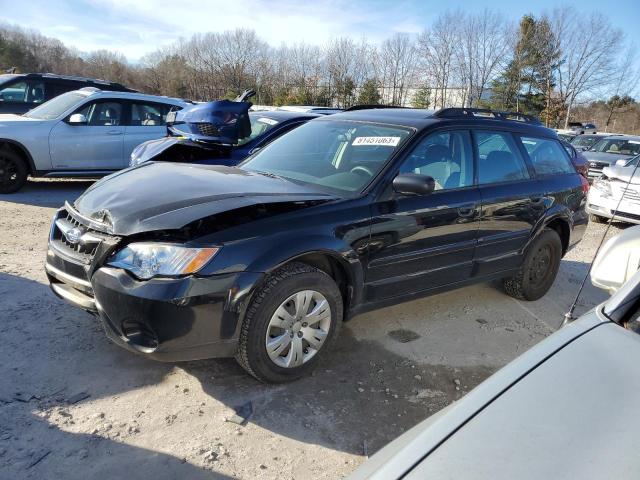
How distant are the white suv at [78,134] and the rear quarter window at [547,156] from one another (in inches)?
254

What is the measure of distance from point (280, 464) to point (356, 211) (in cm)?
158

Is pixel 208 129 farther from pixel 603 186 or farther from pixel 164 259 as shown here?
pixel 603 186

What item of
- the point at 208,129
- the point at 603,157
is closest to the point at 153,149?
the point at 208,129

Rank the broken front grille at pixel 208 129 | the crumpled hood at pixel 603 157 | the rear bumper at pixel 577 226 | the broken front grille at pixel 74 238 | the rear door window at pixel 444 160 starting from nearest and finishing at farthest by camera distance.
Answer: the broken front grille at pixel 74 238 < the rear door window at pixel 444 160 < the rear bumper at pixel 577 226 < the broken front grille at pixel 208 129 < the crumpled hood at pixel 603 157

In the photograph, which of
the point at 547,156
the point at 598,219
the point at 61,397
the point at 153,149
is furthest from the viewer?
the point at 598,219

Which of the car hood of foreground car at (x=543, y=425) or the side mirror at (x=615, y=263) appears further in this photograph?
the side mirror at (x=615, y=263)

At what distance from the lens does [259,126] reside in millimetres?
7574

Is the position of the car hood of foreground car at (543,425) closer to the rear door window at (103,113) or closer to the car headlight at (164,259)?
the car headlight at (164,259)

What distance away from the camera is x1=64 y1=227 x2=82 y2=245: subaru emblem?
303 centimetres

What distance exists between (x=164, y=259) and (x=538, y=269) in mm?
3769

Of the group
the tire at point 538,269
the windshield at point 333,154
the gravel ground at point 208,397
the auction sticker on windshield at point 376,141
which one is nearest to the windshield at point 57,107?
the gravel ground at point 208,397

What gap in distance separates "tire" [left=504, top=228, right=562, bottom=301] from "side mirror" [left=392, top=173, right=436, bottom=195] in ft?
6.31

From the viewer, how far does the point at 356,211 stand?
3285 mm

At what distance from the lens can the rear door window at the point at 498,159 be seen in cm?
418
